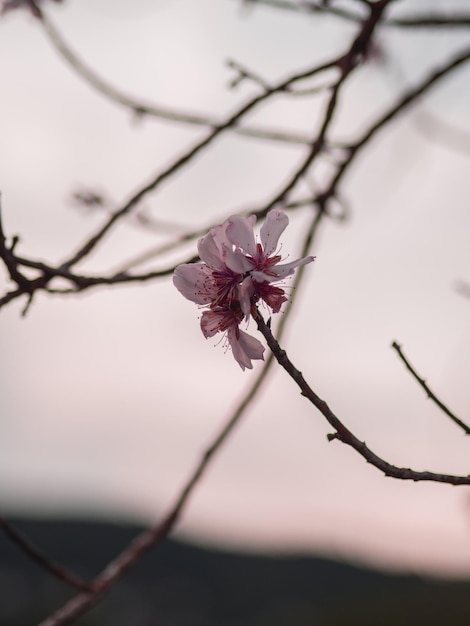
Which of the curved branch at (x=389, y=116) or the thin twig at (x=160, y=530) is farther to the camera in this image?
the curved branch at (x=389, y=116)

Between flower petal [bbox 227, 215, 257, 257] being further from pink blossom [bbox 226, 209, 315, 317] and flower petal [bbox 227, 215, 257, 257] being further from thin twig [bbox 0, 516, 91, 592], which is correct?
thin twig [bbox 0, 516, 91, 592]

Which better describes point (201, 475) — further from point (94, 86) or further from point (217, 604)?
point (217, 604)

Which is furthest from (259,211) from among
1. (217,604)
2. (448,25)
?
(217,604)

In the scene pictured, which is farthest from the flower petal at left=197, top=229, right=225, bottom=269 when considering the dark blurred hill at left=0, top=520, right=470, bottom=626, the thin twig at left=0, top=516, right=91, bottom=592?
the dark blurred hill at left=0, top=520, right=470, bottom=626

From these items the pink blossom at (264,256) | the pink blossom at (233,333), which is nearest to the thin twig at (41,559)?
the pink blossom at (233,333)

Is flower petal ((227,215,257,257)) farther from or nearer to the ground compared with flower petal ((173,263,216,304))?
farther from the ground

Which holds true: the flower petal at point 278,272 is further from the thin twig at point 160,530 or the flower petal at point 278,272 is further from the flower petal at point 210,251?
the thin twig at point 160,530

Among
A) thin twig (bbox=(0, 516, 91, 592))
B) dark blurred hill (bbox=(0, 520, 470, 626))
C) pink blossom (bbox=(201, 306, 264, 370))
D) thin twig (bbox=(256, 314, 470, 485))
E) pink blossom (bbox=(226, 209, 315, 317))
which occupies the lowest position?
thin twig (bbox=(0, 516, 91, 592))
